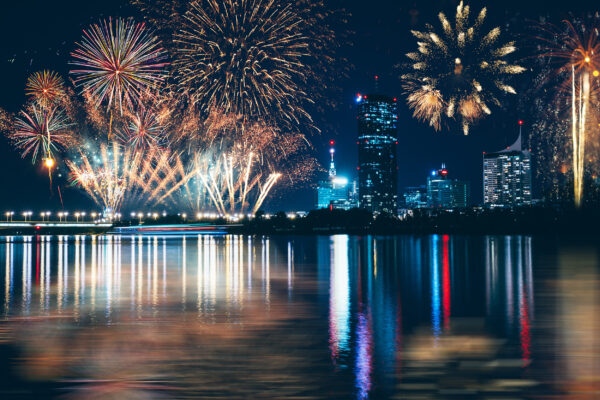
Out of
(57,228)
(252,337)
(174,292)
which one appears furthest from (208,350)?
(57,228)

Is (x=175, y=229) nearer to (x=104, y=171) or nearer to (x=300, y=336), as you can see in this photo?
(x=104, y=171)

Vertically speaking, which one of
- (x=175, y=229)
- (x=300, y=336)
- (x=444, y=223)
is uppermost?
(x=444, y=223)

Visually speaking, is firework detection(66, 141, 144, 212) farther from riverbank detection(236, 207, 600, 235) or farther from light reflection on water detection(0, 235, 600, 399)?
light reflection on water detection(0, 235, 600, 399)

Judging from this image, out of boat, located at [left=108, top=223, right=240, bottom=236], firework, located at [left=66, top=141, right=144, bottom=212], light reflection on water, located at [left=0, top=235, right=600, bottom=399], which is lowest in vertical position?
light reflection on water, located at [left=0, top=235, right=600, bottom=399]

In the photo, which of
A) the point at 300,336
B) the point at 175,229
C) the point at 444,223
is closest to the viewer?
the point at 300,336

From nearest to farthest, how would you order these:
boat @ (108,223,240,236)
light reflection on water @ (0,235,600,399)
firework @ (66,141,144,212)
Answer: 1. light reflection on water @ (0,235,600,399)
2. firework @ (66,141,144,212)
3. boat @ (108,223,240,236)

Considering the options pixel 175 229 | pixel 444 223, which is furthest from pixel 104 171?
pixel 444 223

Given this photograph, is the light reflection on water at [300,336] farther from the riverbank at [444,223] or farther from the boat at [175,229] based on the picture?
the boat at [175,229]

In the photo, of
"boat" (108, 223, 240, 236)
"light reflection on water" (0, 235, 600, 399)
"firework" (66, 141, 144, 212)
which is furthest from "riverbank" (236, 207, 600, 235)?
"light reflection on water" (0, 235, 600, 399)

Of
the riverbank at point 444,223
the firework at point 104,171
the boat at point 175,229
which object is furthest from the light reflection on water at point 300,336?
the boat at point 175,229
